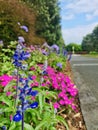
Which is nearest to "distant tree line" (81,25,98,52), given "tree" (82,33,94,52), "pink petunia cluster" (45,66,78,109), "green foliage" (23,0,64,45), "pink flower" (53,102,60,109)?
"tree" (82,33,94,52)

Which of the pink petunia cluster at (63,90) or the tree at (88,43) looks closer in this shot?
the pink petunia cluster at (63,90)

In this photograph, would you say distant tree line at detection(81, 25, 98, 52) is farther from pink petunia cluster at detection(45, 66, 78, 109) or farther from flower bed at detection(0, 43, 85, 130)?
flower bed at detection(0, 43, 85, 130)

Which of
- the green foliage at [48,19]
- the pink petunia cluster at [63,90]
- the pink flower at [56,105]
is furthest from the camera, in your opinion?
the green foliage at [48,19]

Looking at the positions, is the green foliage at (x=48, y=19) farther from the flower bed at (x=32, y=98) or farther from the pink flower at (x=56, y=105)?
the pink flower at (x=56, y=105)

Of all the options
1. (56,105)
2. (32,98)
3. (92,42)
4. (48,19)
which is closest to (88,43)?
(92,42)

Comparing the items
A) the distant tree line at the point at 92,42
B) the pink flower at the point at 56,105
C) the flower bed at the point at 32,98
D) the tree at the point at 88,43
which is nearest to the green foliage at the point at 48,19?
the flower bed at the point at 32,98

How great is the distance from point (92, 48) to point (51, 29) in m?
50.1

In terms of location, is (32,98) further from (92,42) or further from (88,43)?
(88,43)

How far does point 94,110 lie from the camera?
3697mm

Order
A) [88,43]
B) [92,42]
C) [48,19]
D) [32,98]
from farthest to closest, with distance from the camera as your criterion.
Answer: [88,43] → [92,42] → [48,19] → [32,98]

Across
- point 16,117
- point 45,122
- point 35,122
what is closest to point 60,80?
point 35,122

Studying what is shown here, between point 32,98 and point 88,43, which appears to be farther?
point 88,43

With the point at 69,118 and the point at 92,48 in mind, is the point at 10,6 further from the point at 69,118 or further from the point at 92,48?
the point at 92,48

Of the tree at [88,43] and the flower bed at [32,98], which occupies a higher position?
the flower bed at [32,98]
